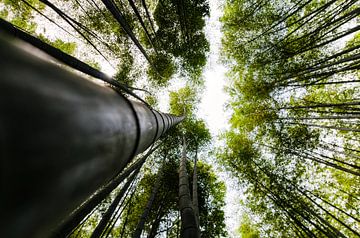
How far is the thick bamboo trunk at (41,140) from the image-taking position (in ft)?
1.12

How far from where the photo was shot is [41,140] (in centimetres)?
40

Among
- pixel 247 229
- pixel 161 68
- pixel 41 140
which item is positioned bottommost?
pixel 247 229

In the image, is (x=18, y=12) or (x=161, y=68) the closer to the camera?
(x=18, y=12)

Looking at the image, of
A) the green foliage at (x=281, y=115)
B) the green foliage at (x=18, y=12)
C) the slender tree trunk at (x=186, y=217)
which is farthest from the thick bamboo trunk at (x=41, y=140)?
the green foliage at (x=18, y=12)

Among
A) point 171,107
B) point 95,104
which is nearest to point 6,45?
point 95,104

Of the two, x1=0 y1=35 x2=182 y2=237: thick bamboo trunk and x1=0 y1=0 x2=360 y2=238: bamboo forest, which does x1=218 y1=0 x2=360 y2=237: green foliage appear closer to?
x1=0 y1=0 x2=360 y2=238: bamboo forest

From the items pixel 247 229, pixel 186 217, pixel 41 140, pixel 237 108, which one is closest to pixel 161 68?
pixel 237 108

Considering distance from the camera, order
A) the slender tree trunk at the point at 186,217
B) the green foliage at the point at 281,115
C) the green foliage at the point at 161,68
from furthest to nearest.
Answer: the green foliage at the point at 161,68 → the green foliage at the point at 281,115 → the slender tree trunk at the point at 186,217

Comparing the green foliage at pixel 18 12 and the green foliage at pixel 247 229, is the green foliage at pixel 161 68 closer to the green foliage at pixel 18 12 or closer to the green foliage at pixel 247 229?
the green foliage at pixel 18 12

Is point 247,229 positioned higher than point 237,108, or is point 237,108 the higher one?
point 237,108

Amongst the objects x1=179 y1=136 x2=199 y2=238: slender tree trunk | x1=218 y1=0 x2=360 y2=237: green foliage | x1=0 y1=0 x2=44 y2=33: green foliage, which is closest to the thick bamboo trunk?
x1=179 y1=136 x2=199 y2=238: slender tree trunk

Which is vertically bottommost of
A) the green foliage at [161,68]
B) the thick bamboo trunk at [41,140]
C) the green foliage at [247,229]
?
the green foliage at [247,229]

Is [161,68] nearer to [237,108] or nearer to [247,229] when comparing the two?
[237,108]

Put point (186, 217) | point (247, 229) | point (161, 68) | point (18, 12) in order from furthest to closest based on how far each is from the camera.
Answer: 1. point (161, 68)
2. point (247, 229)
3. point (18, 12)
4. point (186, 217)
